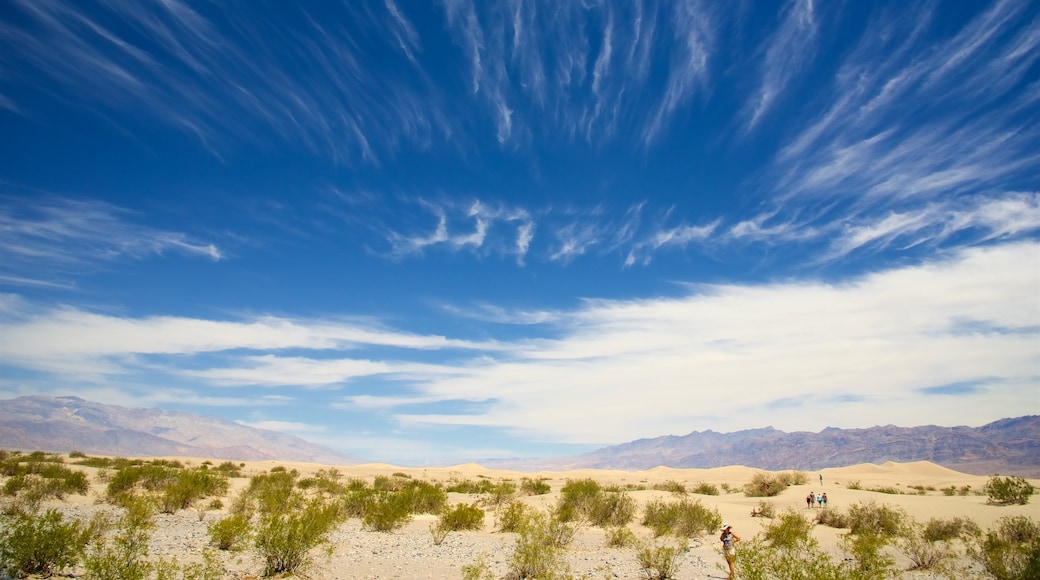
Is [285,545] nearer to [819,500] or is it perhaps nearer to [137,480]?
[137,480]

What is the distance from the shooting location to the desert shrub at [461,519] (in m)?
21.8

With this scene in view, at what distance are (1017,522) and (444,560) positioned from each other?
74.4 feet

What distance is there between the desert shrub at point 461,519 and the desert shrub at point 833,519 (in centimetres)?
1746

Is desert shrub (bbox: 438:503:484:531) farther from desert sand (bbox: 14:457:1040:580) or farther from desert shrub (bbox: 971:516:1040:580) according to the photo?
desert shrub (bbox: 971:516:1040:580)

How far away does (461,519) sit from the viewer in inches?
872

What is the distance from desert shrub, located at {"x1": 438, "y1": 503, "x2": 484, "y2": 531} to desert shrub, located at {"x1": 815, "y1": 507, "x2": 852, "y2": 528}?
17457mm

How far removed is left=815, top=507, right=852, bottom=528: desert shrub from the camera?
83.7 feet

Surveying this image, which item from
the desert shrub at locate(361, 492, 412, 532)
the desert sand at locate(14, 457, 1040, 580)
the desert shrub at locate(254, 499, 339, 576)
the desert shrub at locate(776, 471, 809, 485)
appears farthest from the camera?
the desert shrub at locate(776, 471, 809, 485)

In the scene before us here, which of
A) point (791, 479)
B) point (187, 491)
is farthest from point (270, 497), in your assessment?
point (791, 479)

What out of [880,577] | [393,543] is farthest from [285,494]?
[880,577]

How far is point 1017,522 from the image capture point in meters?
20.9

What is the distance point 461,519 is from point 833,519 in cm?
1853

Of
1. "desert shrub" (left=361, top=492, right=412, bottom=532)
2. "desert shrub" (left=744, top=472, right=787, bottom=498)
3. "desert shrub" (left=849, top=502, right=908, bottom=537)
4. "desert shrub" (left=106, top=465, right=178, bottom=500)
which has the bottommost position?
"desert shrub" (left=744, top=472, right=787, bottom=498)

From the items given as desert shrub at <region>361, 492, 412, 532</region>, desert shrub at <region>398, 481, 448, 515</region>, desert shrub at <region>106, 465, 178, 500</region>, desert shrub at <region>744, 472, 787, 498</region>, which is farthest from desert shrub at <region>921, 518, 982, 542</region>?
desert shrub at <region>106, 465, 178, 500</region>
